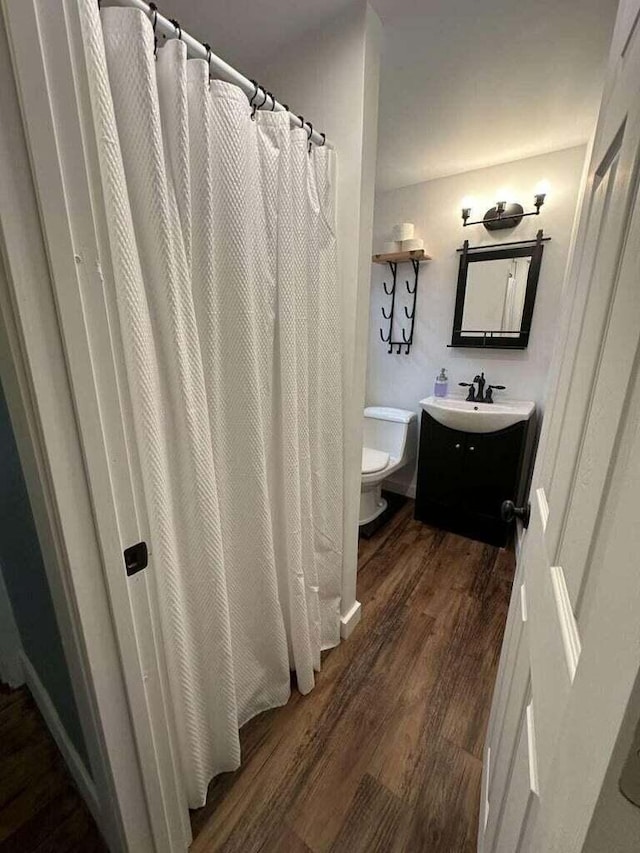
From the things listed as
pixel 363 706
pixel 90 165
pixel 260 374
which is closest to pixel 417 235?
pixel 260 374

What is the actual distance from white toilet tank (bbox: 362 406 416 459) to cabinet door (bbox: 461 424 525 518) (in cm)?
47

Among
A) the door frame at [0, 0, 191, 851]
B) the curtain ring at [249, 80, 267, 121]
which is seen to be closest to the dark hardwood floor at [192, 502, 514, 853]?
the door frame at [0, 0, 191, 851]

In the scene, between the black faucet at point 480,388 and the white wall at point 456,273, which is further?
the black faucet at point 480,388

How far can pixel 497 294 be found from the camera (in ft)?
7.22

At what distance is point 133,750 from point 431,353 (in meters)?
2.47

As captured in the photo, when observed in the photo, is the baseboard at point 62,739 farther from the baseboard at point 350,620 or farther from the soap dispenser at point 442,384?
the soap dispenser at point 442,384

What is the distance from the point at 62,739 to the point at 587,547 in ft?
5.15

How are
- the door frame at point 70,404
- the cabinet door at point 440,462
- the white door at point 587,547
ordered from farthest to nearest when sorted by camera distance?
the cabinet door at point 440,462
the door frame at point 70,404
the white door at point 587,547

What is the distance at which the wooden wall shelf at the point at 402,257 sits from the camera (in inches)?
90.6

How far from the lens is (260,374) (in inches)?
39.9

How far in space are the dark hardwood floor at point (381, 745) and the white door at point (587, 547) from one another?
0.30 metres

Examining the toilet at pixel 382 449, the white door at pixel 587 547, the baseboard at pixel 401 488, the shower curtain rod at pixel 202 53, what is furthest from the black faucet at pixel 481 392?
the shower curtain rod at pixel 202 53

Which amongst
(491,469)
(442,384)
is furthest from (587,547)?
(442,384)

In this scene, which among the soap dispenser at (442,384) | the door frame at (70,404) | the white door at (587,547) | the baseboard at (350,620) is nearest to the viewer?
the white door at (587,547)
